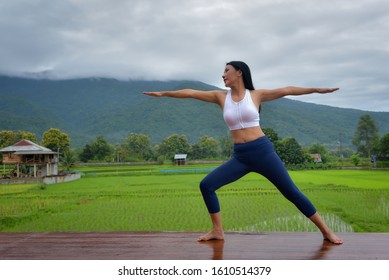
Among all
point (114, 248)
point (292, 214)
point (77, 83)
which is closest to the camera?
point (114, 248)

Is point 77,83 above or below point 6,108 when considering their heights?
above

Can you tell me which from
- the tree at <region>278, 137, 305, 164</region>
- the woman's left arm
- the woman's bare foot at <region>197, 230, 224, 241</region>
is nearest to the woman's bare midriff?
the woman's left arm

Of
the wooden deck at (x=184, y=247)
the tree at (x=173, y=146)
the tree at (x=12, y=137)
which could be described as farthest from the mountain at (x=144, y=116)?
the wooden deck at (x=184, y=247)

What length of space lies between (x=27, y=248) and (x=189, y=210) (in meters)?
4.47

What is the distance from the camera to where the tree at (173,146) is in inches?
441

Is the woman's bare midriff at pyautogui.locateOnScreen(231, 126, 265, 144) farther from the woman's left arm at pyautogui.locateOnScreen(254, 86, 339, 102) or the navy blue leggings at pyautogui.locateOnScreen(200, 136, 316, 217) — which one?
the woman's left arm at pyautogui.locateOnScreen(254, 86, 339, 102)

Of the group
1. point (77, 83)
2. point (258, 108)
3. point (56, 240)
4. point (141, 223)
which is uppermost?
point (77, 83)

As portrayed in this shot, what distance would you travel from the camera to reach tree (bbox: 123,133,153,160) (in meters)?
11.7

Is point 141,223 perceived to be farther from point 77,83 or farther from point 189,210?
point 77,83

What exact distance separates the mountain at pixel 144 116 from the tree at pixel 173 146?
3.19 ft

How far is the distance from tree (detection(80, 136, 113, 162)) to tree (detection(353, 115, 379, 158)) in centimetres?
672

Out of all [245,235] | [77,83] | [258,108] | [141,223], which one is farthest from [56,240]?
[77,83]

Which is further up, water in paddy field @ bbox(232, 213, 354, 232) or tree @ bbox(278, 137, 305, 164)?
tree @ bbox(278, 137, 305, 164)

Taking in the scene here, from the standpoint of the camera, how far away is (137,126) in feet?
45.8
